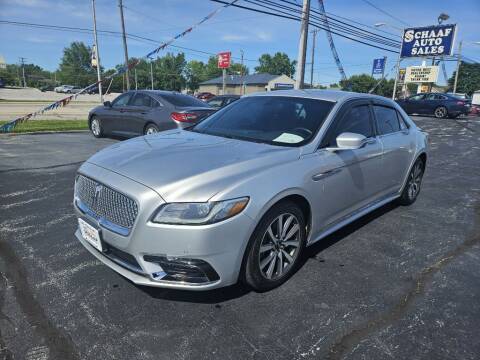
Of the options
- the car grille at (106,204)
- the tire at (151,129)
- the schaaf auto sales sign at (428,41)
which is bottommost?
the tire at (151,129)

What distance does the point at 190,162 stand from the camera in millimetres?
2773

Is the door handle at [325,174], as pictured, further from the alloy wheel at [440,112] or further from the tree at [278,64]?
the tree at [278,64]

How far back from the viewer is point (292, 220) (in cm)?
300

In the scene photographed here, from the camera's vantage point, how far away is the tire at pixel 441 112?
23453 mm

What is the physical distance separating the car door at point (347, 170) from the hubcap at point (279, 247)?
33cm

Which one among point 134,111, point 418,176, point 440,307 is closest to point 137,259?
point 440,307

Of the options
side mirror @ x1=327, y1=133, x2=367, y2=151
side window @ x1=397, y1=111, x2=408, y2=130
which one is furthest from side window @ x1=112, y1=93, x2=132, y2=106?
side mirror @ x1=327, y1=133, x2=367, y2=151

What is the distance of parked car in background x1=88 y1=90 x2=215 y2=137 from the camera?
9.05 metres

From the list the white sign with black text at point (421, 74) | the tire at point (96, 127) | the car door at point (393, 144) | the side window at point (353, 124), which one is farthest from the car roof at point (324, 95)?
the white sign with black text at point (421, 74)

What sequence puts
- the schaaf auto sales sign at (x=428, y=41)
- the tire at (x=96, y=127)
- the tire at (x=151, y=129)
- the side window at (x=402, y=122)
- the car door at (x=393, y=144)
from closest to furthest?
the car door at (x=393, y=144)
the side window at (x=402, y=122)
the tire at (x=151, y=129)
the tire at (x=96, y=127)
the schaaf auto sales sign at (x=428, y=41)

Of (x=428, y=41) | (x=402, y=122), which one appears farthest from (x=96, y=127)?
(x=428, y=41)

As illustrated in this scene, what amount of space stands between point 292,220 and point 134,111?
26.1 feet

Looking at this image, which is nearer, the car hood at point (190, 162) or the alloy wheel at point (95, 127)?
the car hood at point (190, 162)

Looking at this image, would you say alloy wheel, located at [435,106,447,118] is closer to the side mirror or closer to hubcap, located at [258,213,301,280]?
the side mirror
